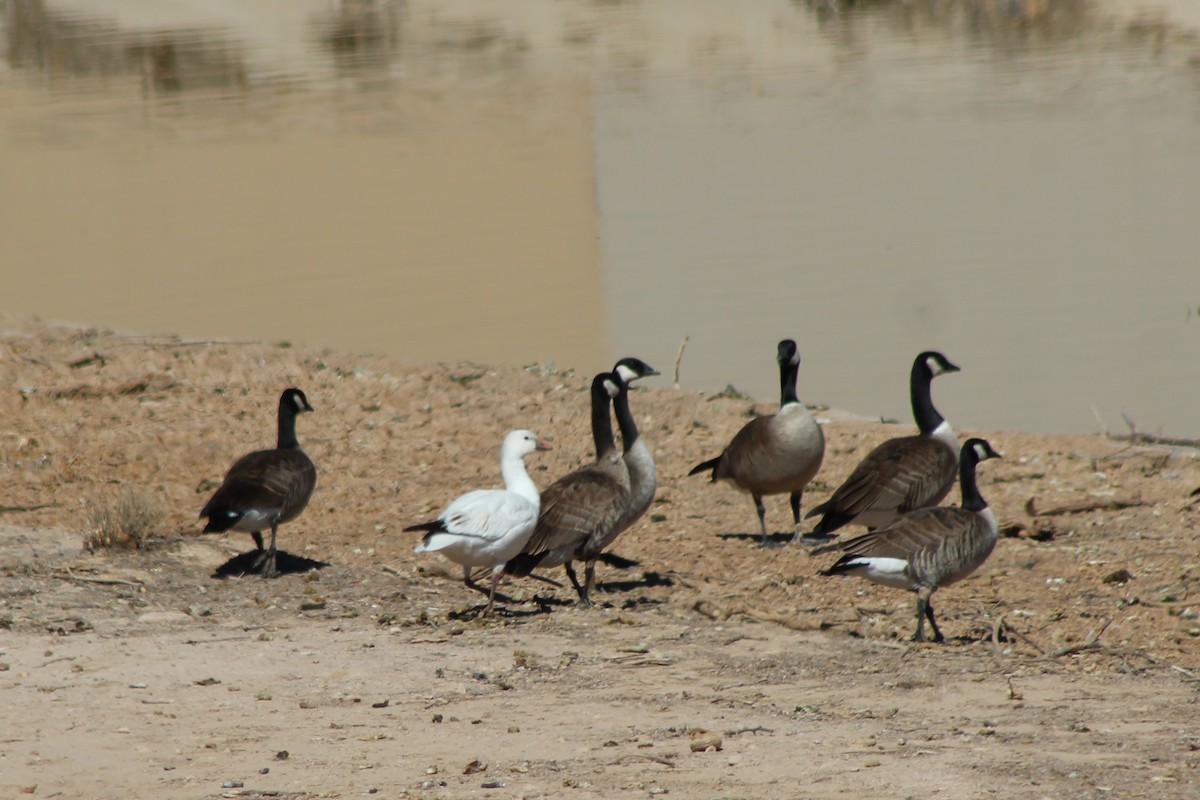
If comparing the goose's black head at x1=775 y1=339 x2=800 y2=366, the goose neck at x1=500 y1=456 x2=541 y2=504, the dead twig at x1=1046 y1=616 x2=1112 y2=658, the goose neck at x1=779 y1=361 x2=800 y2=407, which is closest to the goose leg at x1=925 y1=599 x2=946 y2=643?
the dead twig at x1=1046 y1=616 x2=1112 y2=658

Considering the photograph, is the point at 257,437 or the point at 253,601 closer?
the point at 253,601

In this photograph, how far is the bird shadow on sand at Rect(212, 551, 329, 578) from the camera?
9.93 meters

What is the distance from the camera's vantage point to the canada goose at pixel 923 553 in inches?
336

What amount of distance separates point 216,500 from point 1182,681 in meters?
5.53

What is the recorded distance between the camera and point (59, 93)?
39.4 metres

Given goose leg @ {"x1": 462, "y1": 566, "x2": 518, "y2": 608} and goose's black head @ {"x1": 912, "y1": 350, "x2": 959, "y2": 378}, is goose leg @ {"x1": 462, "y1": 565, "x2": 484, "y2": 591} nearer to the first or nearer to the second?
goose leg @ {"x1": 462, "y1": 566, "x2": 518, "y2": 608}

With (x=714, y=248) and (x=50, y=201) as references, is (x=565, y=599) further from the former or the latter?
(x=50, y=201)

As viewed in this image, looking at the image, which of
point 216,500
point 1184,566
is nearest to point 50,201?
point 216,500

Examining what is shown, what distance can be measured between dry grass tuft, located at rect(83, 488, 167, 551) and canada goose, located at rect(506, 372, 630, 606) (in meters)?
2.51

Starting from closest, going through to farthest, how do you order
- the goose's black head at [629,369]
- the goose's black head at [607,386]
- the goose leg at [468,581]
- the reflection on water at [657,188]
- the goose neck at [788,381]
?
1. the goose leg at [468,581]
2. the goose's black head at [607,386]
3. the goose's black head at [629,369]
4. the goose neck at [788,381]
5. the reflection on water at [657,188]

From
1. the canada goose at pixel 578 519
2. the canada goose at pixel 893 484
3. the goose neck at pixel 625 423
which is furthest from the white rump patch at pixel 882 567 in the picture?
the goose neck at pixel 625 423

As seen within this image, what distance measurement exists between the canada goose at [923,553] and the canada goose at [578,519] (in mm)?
1359

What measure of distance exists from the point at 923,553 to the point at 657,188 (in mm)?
17653

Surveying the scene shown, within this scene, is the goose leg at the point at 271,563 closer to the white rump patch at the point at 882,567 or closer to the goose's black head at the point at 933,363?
the white rump patch at the point at 882,567
